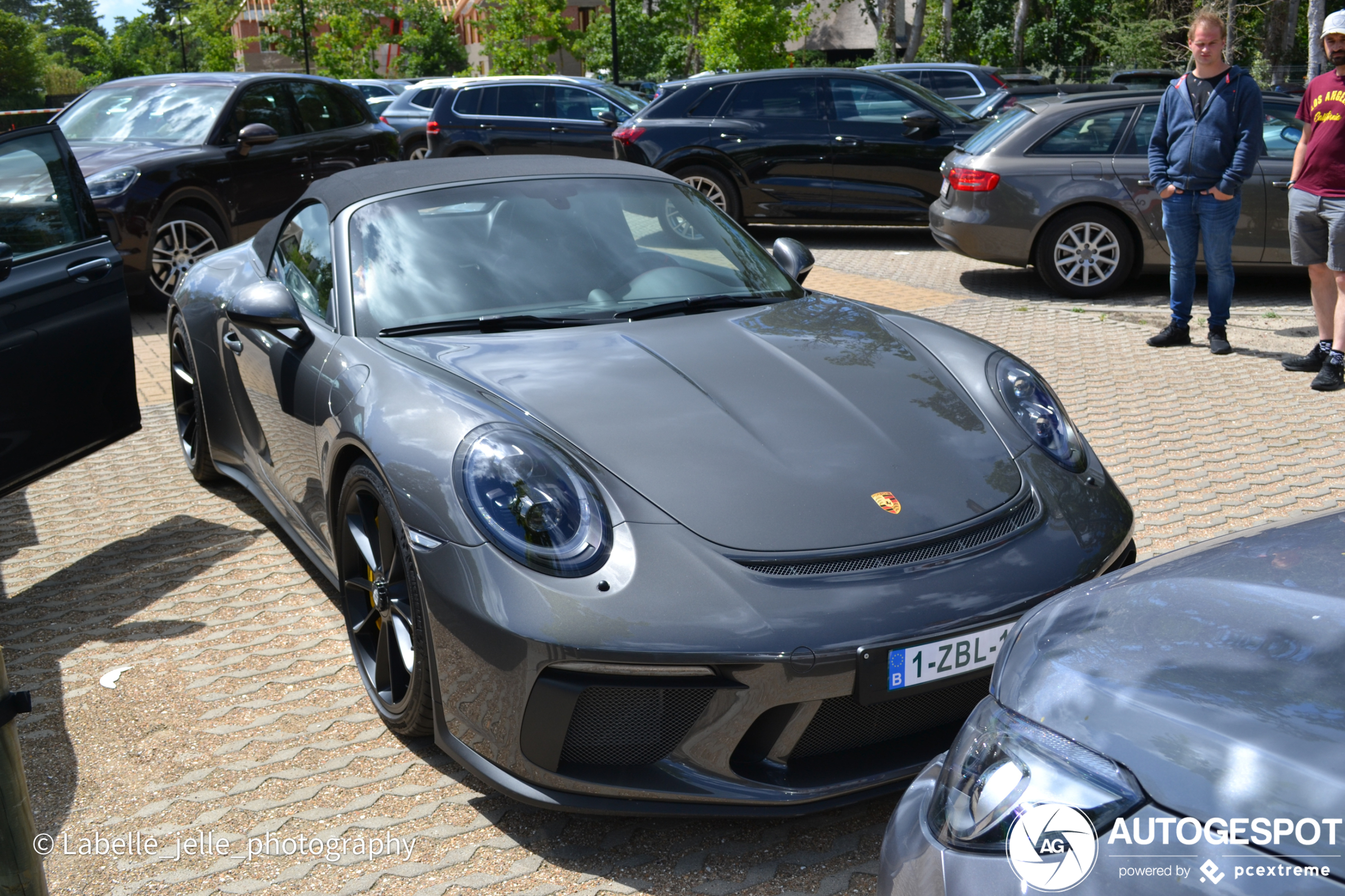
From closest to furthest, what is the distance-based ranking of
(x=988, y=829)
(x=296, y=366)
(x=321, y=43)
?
1. (x=988, y=829)
2. (x=296, y=366)
3. (x=321, y=43)

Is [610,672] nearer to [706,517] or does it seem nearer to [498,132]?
[706,517]

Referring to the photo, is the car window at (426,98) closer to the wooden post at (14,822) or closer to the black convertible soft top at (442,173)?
the black convertible soft top at (442,173)

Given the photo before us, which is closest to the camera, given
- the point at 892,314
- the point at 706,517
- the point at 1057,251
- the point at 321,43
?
the point at 706,517

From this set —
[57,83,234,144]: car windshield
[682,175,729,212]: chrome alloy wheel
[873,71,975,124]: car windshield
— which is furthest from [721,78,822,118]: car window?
[57,83,234,144]: car windshield

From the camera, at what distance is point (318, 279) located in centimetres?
398

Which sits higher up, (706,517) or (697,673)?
(706,517)

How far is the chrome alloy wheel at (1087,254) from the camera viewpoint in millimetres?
9133

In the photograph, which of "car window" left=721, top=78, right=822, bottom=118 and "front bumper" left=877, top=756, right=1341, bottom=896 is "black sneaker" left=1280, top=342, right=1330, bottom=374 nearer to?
"car window" left=721, top=78, right=822, bottom=118

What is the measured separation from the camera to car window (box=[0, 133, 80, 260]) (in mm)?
4164

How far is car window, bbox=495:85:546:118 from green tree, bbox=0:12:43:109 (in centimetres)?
4727

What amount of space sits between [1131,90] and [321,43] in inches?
1767

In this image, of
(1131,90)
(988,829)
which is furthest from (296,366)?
(1131,90)

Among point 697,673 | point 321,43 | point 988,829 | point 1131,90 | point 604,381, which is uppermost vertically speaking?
point 321,43

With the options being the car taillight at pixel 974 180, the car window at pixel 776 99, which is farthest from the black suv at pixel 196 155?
the car taillight at pixel 974 180
